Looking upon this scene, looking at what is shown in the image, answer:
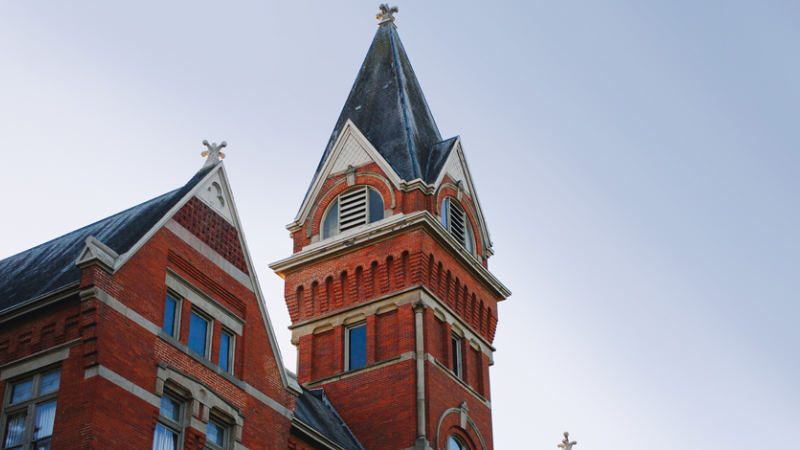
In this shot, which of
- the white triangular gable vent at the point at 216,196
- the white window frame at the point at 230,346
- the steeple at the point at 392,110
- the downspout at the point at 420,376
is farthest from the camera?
the steeple at the point at 392,110

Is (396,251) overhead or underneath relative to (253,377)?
overhead

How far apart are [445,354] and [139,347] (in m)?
16.8

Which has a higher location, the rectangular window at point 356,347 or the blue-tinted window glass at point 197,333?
the rectangular window at point 356,347

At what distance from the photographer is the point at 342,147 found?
4488cm

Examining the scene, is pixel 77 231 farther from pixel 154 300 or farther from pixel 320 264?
pixel 320 264

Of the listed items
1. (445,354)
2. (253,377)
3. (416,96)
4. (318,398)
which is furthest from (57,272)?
(416,96)

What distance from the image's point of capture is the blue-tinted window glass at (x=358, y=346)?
39.7 meters

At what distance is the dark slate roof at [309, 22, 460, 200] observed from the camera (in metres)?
43.9

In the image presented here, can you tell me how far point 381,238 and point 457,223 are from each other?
14.1 ft

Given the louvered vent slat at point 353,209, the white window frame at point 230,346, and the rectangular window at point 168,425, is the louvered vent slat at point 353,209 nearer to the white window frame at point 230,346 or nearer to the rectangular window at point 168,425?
the white window frame at point 230,346

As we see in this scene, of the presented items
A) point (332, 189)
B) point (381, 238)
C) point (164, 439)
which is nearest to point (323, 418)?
point (381, 238)

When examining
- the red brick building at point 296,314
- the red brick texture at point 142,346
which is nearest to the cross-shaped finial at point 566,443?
the red brick building at point 296,314

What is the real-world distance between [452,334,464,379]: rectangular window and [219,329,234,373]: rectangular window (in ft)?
46.5

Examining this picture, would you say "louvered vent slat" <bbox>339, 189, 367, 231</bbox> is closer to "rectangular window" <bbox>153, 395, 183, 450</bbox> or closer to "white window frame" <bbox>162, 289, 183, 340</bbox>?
"white window frame" <bbox>162, 289, 183, 340</bbox>
